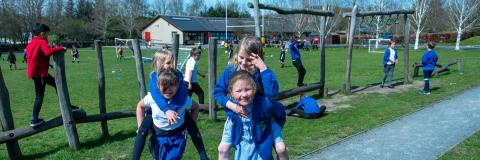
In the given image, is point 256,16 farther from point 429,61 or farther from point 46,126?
point 429,61

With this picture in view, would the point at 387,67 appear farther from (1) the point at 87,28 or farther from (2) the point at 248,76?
(1) the point at 87,28

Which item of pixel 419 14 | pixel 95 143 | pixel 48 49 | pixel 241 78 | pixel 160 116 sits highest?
pixel 419 14

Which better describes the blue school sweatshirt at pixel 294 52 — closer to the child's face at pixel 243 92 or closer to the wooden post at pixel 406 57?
the wooden post at pixel 406 57

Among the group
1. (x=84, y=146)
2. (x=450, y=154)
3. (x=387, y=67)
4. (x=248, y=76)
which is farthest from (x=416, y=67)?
(x=248, y=76)

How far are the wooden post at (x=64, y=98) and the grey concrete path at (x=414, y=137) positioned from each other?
3675mm

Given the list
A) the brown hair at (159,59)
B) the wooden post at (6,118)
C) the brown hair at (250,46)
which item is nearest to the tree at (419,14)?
the brown hair at (159,59)

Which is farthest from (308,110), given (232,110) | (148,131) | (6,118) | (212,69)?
(6,118)

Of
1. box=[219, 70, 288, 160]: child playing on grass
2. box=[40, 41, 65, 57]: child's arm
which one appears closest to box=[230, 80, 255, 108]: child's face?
box=[219, 70, 288, 160]: child playing on grass

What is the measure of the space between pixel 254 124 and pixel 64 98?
4.00 metres

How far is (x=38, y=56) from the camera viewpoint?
6465 mm

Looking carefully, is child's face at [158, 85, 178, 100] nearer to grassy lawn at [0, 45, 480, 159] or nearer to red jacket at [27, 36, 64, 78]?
grassy lawn at [0, 45, 480, 159]

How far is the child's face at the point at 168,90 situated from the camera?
13.0 ft

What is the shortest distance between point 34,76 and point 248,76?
15.2ft

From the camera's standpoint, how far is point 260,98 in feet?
11.6
